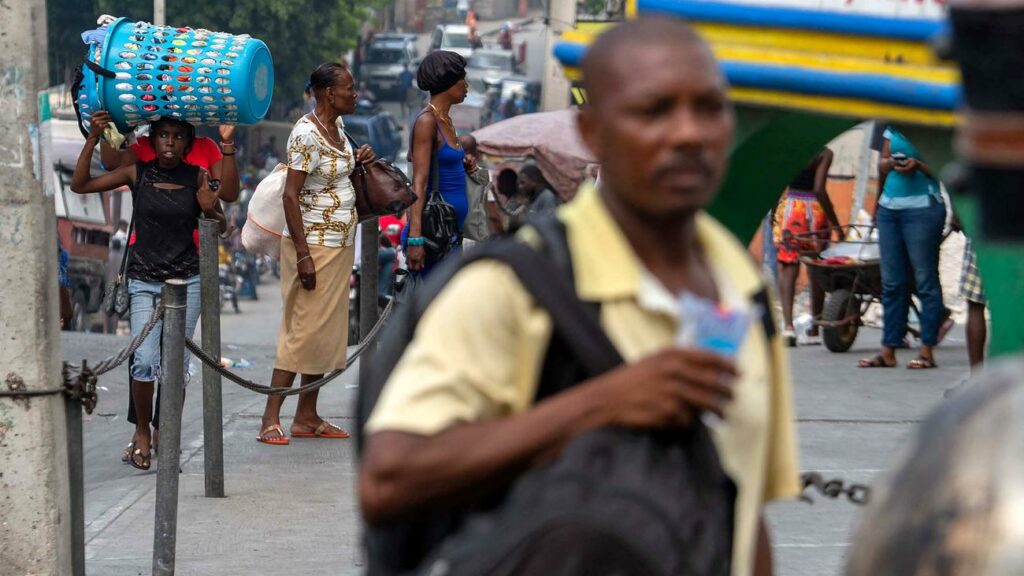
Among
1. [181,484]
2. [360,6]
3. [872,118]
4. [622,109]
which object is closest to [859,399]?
[181,484]

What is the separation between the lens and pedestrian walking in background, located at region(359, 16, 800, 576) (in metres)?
1.97

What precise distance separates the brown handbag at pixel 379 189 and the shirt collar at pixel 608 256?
584cm

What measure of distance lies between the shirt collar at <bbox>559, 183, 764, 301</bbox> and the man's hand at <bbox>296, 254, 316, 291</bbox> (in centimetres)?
585

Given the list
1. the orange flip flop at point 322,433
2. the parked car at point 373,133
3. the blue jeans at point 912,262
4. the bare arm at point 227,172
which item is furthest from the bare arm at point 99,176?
the parked car at point 373,133

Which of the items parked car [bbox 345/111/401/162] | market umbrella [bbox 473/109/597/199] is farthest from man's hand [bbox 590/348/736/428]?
parked car [bbox 345/111/401/162]

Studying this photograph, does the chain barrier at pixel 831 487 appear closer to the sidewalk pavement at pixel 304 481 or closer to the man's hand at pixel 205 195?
the sidewalk pavement at pixel 304 481

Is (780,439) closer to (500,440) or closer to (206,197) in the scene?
(500,440)

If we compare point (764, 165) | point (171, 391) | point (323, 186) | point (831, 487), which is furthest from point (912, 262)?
point (831, 487)

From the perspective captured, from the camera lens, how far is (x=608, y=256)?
2.11 m

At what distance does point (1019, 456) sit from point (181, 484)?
20.8 feet

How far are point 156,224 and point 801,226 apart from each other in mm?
5745

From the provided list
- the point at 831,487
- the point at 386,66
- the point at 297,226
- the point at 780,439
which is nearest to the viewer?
the point at 780,439

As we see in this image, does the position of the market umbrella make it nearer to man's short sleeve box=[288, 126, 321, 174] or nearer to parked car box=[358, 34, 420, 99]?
man's short sleeve box=[288, 126, 321, 174]

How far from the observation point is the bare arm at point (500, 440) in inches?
77.4
